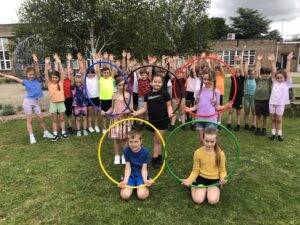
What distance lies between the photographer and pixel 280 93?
6.47m

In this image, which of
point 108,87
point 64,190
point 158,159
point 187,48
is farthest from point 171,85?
point 187,48

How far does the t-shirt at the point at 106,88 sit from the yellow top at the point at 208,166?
3.46m

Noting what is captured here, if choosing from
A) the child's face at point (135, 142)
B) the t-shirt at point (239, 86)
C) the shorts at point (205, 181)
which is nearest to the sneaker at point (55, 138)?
the child's face at point (135, 142)

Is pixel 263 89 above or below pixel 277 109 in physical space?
above

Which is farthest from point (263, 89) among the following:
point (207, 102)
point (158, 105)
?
point (158, 105)

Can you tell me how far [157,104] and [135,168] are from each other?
1323 mm

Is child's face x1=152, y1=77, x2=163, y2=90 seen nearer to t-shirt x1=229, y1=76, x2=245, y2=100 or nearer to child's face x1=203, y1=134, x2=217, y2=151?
child's face x1=203, y1=134, x2=217, y2=151

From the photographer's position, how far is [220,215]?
141 inches

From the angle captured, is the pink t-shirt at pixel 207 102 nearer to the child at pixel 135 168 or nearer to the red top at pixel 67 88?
the child at pixel 135 168

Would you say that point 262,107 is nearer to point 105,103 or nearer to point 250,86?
point 250,86

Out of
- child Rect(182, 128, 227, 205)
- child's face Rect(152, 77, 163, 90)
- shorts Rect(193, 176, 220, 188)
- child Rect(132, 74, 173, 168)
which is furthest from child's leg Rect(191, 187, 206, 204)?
child's face Rect(152, 77, 163, 90)

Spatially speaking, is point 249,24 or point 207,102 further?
point 249,24

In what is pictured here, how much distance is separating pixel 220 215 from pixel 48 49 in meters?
12.7

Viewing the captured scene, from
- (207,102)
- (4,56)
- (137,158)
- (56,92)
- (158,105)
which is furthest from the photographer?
(4,56)
